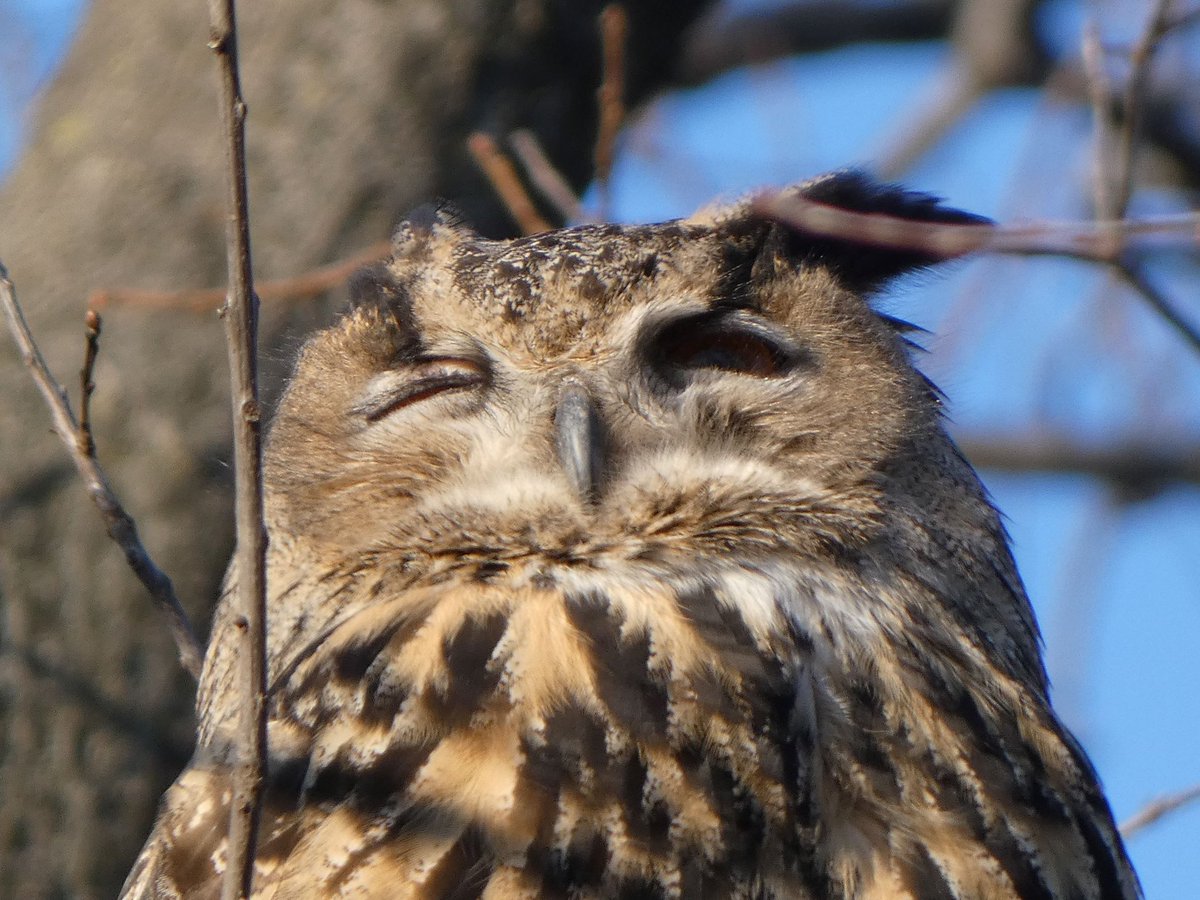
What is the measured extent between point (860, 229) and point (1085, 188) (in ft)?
7.59

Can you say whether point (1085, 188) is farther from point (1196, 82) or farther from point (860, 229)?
point (860, 229)

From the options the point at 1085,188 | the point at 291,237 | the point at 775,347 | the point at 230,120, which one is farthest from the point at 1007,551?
the point at 1085,188

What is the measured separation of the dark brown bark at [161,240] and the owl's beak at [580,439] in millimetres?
818

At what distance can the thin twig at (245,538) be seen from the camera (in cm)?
164

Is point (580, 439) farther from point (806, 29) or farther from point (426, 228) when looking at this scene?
point (806, 29)

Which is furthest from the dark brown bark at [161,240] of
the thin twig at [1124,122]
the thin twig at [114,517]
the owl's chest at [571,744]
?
the thin twig at [1124,122]

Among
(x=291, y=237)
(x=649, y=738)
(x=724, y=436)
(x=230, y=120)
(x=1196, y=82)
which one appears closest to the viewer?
(x=230, y=120)

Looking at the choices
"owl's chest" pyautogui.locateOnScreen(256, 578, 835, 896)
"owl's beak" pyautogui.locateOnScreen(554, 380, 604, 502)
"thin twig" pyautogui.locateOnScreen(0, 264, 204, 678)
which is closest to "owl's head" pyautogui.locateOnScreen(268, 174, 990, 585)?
"owl's beak" pyautogui.locateOnScreen(554, 380, 604, 502)

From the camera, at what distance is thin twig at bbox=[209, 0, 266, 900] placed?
1.64 meters

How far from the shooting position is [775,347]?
2.64 meters

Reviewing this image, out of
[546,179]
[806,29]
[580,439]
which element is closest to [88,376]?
[580,439]

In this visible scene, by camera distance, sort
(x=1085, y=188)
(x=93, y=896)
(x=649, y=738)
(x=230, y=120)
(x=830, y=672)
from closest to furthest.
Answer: (x=230, y=120)
(x=649, y=738)
(x=830, y=672)
(x=93, y=896)
(x=1085, y=188)

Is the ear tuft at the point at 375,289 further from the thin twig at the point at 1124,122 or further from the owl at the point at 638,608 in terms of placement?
the thin twig at the point at 1124,122

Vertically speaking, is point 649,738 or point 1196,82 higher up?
point 1196,82
